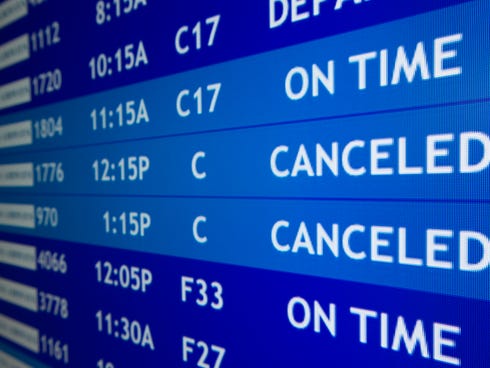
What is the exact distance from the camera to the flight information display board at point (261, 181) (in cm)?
51

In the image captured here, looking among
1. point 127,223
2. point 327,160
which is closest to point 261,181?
point 327,160

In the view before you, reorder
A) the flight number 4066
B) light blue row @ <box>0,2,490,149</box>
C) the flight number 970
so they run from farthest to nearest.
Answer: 1. the flight number 970
2. the flight number 4066
3. light blue row @ <box>0,2,490,149</box>

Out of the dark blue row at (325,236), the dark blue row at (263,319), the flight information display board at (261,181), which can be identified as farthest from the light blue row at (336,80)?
the dark blue row at (263,319)

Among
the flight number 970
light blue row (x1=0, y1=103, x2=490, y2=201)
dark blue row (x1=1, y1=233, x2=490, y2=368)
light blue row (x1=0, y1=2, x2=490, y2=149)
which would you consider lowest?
dark blue row (x1=1, y1=233, x2=490, y2=368)

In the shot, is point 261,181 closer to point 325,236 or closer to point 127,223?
point 325,236

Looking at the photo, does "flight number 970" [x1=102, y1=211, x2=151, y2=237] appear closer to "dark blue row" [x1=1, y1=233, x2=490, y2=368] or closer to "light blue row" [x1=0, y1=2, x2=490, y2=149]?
"dark blue row" [x1=1, y1=233, x2=490, y2=368]

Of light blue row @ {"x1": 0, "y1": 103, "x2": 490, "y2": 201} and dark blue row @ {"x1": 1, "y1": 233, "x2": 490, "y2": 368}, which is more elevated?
light blue row @ {"x1": 0, "y1": 103, "x2": 490, "y2": 201}

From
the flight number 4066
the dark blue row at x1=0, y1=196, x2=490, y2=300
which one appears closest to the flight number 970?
the dark blue row at x1=0, y1=196, x2=490, y2=300

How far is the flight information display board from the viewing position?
51 cm

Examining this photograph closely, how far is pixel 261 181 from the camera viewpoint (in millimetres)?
692

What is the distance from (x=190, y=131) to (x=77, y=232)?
421 millimetres

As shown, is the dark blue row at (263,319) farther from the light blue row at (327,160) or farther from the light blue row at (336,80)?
the light blue row at (336,80)

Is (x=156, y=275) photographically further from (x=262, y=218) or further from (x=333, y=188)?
(x=333, y=188)

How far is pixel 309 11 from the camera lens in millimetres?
626
